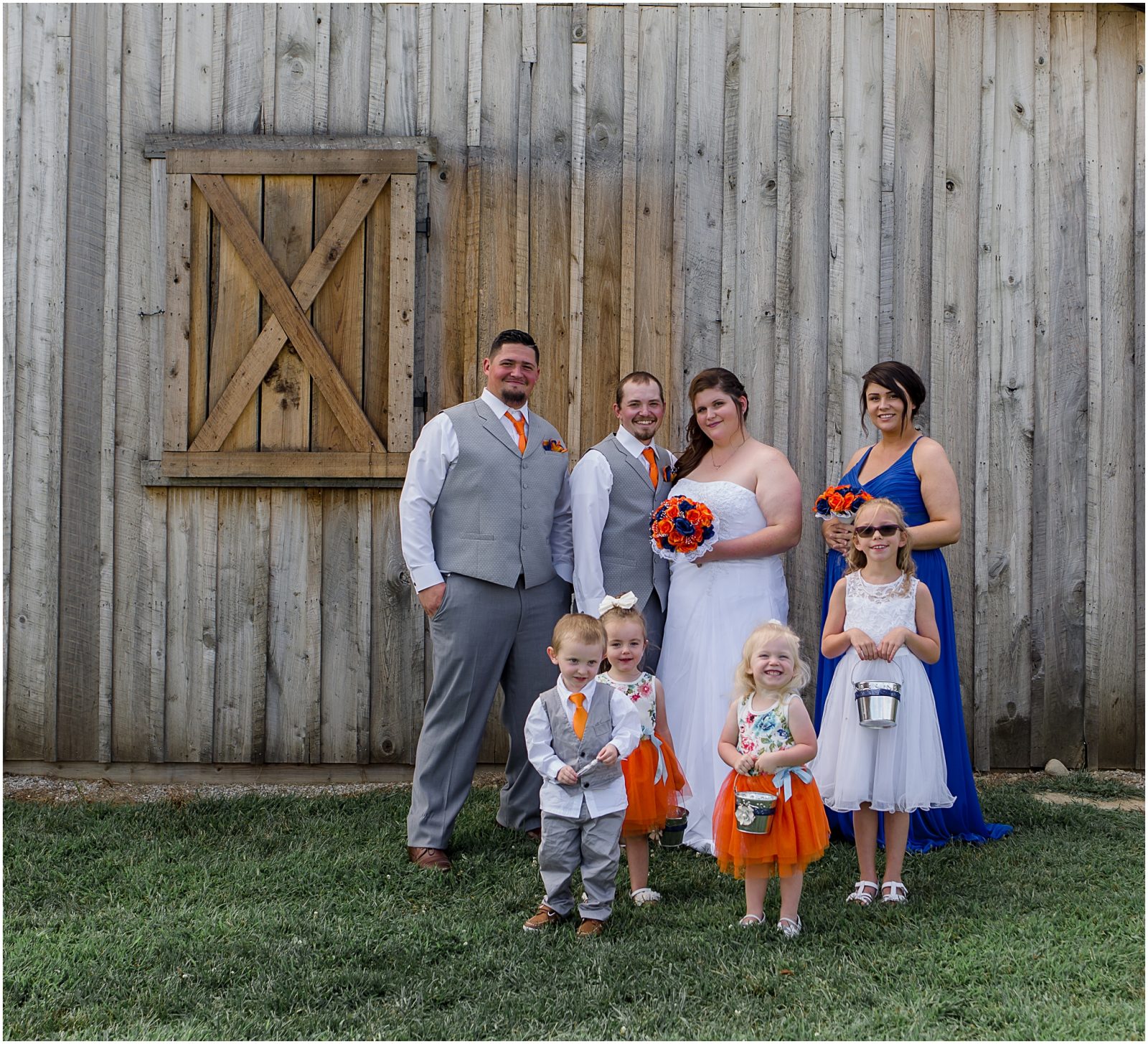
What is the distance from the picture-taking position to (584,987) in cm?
279

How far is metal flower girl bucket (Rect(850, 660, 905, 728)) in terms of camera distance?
3.39m

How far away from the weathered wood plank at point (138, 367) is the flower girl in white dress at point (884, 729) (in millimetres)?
3587

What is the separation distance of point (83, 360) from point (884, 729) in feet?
14.4

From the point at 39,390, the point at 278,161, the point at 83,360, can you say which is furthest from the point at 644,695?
the point at 39,390

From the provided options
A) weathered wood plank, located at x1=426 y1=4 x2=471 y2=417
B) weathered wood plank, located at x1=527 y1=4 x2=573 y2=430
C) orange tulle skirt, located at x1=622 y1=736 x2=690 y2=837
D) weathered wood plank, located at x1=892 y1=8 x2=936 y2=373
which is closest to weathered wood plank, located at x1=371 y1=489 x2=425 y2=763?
weathered wood plank, located at x1=426 y1=4 x2=471 y2=417

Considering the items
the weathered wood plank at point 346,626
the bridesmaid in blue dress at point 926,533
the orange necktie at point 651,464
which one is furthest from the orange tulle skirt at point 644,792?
the weathered wood plank at point 346,626

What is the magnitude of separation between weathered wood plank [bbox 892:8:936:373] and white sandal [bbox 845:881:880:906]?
2892 mm

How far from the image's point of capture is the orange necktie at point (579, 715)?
323cm

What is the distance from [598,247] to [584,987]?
12.3ft

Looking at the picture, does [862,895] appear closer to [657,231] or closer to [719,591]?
[719,591]

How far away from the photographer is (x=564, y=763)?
3225 mm

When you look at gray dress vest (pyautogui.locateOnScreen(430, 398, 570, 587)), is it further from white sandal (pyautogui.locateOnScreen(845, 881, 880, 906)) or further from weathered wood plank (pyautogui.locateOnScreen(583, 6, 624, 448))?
white sandal (pyautogui.locateOnScreen(845, 881, 880, 906))

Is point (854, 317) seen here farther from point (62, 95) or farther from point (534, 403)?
point (62, 95)

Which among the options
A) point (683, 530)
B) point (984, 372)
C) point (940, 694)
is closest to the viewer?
point (683, 530)
